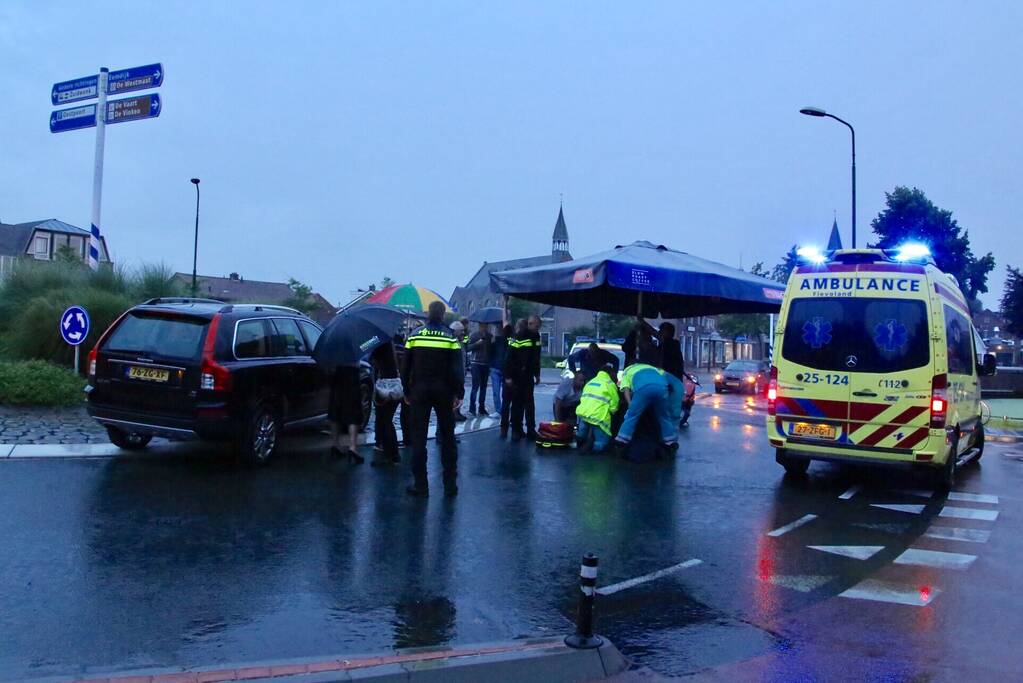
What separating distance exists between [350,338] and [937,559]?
6.08 meters

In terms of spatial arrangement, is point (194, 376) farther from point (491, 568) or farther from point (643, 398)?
point (643, 398)

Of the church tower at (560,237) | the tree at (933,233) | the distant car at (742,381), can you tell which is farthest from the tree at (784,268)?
the church tower at (560,237)

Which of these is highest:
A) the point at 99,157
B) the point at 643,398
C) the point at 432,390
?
the point at 99,157

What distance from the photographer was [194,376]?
8.58m

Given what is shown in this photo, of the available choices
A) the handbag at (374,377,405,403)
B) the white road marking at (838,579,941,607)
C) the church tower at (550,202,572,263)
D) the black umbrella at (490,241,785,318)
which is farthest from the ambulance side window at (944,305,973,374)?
the church tower at (550,202,572,263)

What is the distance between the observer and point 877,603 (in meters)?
5.54

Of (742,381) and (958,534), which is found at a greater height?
(742,381)

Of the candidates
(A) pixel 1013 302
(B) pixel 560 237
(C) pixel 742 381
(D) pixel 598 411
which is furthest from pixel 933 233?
(B) pixel 560 237

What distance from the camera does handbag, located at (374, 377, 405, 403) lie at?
9914 mm

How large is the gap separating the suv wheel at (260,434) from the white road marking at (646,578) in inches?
186

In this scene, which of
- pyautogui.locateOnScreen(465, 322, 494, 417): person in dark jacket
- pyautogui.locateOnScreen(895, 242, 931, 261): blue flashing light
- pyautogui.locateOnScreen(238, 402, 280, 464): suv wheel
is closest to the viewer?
pyautogui.locateOnScreen(238, 402, 280, 464): suv wheel

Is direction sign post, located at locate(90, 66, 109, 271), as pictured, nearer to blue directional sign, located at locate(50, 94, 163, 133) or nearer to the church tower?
blue directional sign, located at locate(50, 94, 163, 133)

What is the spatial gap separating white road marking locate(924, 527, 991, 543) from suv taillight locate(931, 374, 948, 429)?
1261 mm

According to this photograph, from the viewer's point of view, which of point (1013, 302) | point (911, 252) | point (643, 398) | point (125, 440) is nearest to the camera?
point (125, 440)
